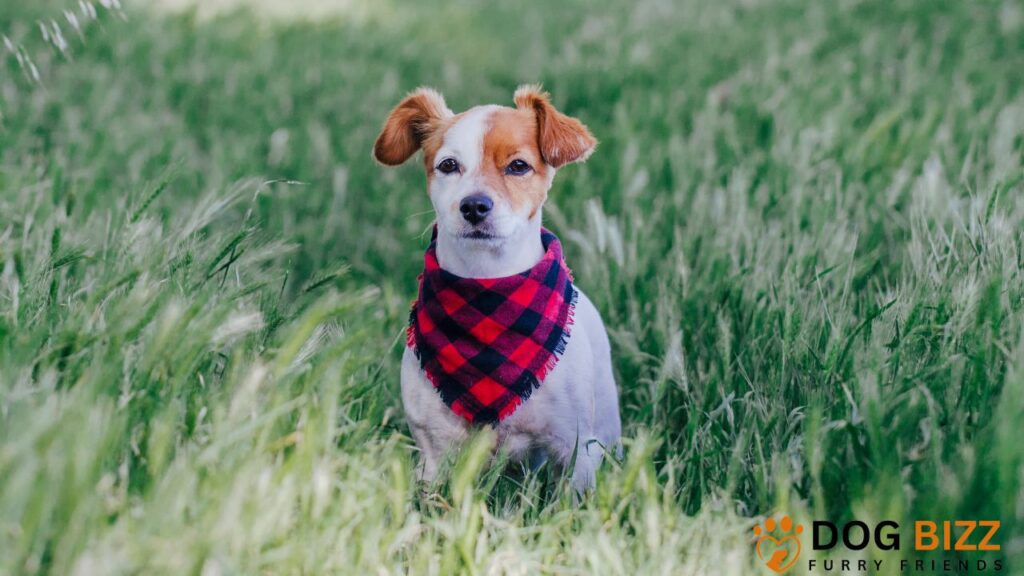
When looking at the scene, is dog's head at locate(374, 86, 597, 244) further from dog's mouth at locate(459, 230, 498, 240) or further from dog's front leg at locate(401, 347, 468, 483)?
dog's front leg at locate(401, 347, 468, 483)

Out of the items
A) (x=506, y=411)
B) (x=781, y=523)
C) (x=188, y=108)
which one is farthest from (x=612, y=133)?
(x=781, y=523)

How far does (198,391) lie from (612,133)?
3441 millimetres

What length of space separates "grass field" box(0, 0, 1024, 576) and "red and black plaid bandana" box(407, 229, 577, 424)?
21 cm

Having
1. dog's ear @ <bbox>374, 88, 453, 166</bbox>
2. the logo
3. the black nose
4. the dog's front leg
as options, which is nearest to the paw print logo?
the logo

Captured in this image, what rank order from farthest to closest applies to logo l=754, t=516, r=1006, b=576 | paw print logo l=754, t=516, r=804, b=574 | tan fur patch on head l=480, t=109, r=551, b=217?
1. tan fur patch on head l=480, t=109, r=551, b=217
2. paw print logo l=754, t=516, r=804, b=574
3. logo l=754, t=516, r=1006, b=576

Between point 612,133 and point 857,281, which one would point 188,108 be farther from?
point 857,281

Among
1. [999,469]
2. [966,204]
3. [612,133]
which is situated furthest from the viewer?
[612,133]

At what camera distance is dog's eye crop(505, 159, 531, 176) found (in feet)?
8.26

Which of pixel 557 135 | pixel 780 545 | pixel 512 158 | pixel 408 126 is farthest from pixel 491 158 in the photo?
pixel 780 545

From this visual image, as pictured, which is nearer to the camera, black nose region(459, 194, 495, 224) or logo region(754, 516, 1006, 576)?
logo region(754, 516, 1006, 576)

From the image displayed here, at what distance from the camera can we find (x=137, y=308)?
1.89 metres

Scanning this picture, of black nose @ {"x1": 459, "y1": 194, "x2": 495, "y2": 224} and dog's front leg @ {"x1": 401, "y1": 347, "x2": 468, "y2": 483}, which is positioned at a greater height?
black nose @ {"x1": 459, "y1": 194, "x2": 495, "y2": 224}

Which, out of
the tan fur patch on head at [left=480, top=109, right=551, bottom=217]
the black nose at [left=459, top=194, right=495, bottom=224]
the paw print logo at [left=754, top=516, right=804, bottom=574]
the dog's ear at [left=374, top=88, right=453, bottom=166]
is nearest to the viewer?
the paw print logo at [left=754, top=516, right=804, bottom=574]

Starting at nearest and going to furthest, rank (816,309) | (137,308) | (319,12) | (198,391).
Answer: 1. (137,308)
2. (198,391)
3. (816,309)
4. (319,12)
